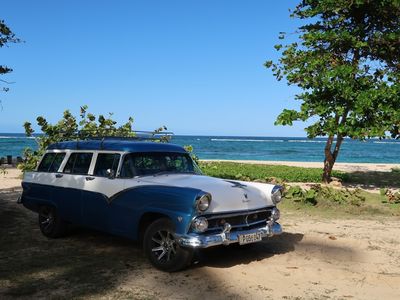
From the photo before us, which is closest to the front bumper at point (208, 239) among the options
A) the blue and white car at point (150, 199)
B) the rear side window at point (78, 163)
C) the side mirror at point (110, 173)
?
the blue and white car at point (150, 199)

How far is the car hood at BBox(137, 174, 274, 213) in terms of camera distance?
6.29 m

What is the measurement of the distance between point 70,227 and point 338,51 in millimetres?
11043

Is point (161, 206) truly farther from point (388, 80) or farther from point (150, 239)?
point (388, 80)

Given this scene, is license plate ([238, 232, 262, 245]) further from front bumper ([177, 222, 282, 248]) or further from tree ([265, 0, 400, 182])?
tree ([265, 0, 400, 182])

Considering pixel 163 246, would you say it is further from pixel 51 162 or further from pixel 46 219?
pixel 51 162

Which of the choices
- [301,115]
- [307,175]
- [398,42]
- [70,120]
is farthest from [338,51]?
[70,120]

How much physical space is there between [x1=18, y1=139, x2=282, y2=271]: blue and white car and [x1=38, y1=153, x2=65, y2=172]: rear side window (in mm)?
19

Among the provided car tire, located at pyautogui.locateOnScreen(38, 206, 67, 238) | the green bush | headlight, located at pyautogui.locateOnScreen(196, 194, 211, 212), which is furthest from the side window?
the green bush

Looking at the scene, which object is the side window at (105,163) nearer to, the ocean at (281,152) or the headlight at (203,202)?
the headlight at (203,202)

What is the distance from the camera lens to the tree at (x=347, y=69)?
13.6 m

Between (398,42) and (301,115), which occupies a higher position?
(398,42)

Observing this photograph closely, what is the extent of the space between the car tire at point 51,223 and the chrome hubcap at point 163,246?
243cm

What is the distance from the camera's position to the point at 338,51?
15719 mm

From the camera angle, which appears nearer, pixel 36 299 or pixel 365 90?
pixel 36 299
